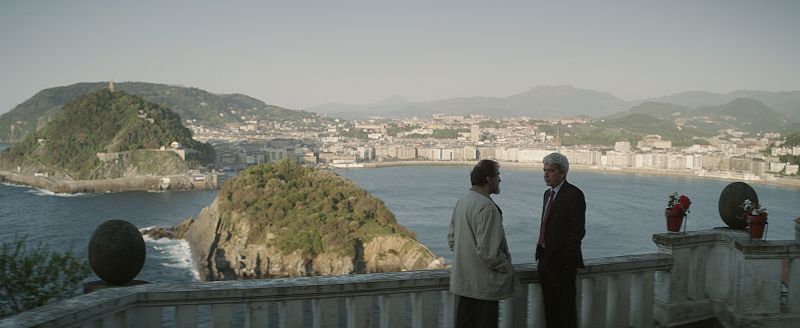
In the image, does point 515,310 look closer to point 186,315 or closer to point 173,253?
point 186,315

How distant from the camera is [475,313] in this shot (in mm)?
2617

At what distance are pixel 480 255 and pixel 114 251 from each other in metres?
1.59

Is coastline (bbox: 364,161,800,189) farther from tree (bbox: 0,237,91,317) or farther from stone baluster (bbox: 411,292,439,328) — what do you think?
stone baluster (bbox: 411,292,439,328)

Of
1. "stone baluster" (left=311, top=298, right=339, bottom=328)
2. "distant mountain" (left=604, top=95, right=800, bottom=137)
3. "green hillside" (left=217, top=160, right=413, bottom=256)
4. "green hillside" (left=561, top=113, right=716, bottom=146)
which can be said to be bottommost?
"green hillside" (left=217, top=160, right=413, bottom=256)

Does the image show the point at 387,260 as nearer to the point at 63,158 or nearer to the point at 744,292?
the point at 744,292

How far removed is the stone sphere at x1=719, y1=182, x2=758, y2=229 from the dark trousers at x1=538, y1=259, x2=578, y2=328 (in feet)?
5.29

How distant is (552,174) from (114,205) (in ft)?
203

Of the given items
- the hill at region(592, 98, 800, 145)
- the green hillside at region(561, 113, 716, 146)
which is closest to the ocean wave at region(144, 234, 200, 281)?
the green hillside at region(561, 113, 716, 146)

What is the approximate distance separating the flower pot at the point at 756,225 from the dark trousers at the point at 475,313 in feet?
6.06

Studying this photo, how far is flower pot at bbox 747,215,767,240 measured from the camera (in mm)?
3518

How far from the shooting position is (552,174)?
9.54 ft

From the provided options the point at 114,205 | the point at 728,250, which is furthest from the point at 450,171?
the point at 728,250

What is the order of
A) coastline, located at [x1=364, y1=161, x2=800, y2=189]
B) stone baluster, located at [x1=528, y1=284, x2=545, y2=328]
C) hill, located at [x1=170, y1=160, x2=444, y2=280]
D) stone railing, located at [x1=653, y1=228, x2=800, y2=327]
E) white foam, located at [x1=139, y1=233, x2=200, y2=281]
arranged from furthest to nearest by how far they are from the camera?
coastline, located at [x1=364, y1=161, x2=800, y2=189]
hill, located at [x1=170, y1=160, x2=444, y2=280]
white foam, located at [x1=139, y1=233, x2=200, y2=281]
stone railing, located at [x1=653, y1=228, x2=800, y2=327]
stone baluster, located at [x1=528, y1=284, x2=545, y2=328]

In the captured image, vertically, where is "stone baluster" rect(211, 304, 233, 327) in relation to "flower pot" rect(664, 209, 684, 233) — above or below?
below
